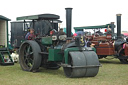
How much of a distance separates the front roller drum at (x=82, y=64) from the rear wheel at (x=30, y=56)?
1.31 m

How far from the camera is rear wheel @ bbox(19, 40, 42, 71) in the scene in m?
7.72

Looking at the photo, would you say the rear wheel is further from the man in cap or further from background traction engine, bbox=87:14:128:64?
background traction engine, bbox=87:14:128:64

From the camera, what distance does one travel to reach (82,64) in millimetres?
6516

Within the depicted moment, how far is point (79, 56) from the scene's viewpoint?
6.62 metres

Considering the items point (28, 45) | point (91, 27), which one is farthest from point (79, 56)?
point (91, 27)

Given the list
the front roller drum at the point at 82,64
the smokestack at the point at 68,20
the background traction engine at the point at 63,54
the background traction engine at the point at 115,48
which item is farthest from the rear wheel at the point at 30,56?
the background traction engine at the point at 115,48

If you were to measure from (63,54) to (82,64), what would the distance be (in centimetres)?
89

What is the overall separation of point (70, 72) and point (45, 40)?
144 cm

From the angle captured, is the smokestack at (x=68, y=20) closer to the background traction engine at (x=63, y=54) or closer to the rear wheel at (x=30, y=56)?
the background traction engine at (x=63, y=54)

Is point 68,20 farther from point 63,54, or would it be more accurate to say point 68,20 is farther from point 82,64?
point 82,64

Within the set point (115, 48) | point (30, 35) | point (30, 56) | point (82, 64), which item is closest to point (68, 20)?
point (82, 64)

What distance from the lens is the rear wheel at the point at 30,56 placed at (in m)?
7.72

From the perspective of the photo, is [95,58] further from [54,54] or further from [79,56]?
[54,54]

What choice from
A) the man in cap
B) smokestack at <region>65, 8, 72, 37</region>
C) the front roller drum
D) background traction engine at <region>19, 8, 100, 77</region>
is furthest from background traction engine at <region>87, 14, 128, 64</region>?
the front roller drum
